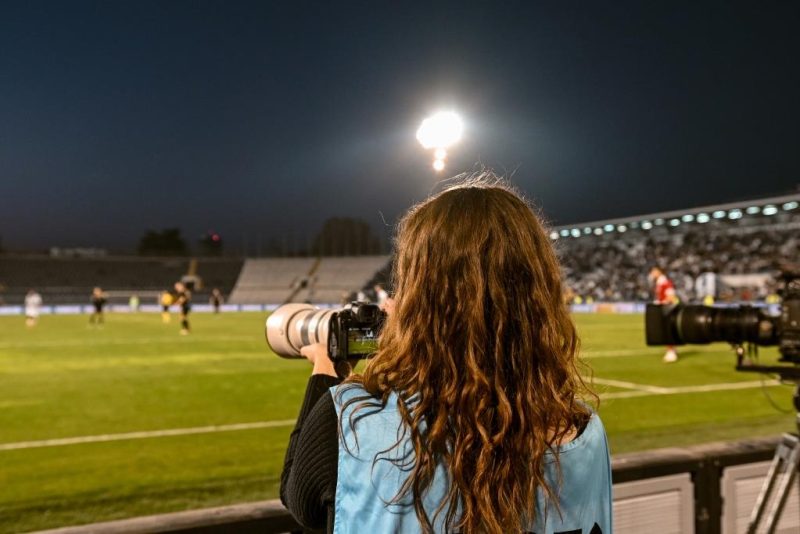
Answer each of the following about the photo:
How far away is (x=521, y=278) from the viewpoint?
148 cm

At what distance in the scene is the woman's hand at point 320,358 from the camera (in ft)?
5.97

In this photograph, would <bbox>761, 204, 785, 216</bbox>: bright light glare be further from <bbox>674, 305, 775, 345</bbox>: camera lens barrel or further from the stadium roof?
<bbox>674, 305, 775, 345</bbox>: camera lens barrel

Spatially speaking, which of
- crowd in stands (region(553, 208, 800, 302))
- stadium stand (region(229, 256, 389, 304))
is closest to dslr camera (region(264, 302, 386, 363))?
crowd in stands (region(553, 208, 800, 302))

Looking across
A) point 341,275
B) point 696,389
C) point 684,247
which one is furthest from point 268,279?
point 696,389

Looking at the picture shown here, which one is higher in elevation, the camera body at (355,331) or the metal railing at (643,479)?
the camera body at (355,331)

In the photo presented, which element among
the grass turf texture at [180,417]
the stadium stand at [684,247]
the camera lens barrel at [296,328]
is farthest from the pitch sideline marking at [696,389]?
the stadium stand at [684,247]

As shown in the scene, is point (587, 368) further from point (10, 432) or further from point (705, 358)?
point (705, 358)

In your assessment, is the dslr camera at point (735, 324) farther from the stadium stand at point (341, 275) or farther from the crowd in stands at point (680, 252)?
the stadium stand at point (341, 275)

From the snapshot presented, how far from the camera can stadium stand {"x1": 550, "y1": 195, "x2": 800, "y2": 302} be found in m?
51.2

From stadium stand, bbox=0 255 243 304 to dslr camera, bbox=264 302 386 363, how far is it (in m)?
61.6

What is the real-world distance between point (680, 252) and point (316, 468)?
61352 millimetres

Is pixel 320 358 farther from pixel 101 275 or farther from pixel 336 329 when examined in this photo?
pixel 101 275

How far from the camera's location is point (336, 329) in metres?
Answer: 1.86

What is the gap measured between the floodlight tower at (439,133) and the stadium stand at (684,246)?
124ft
